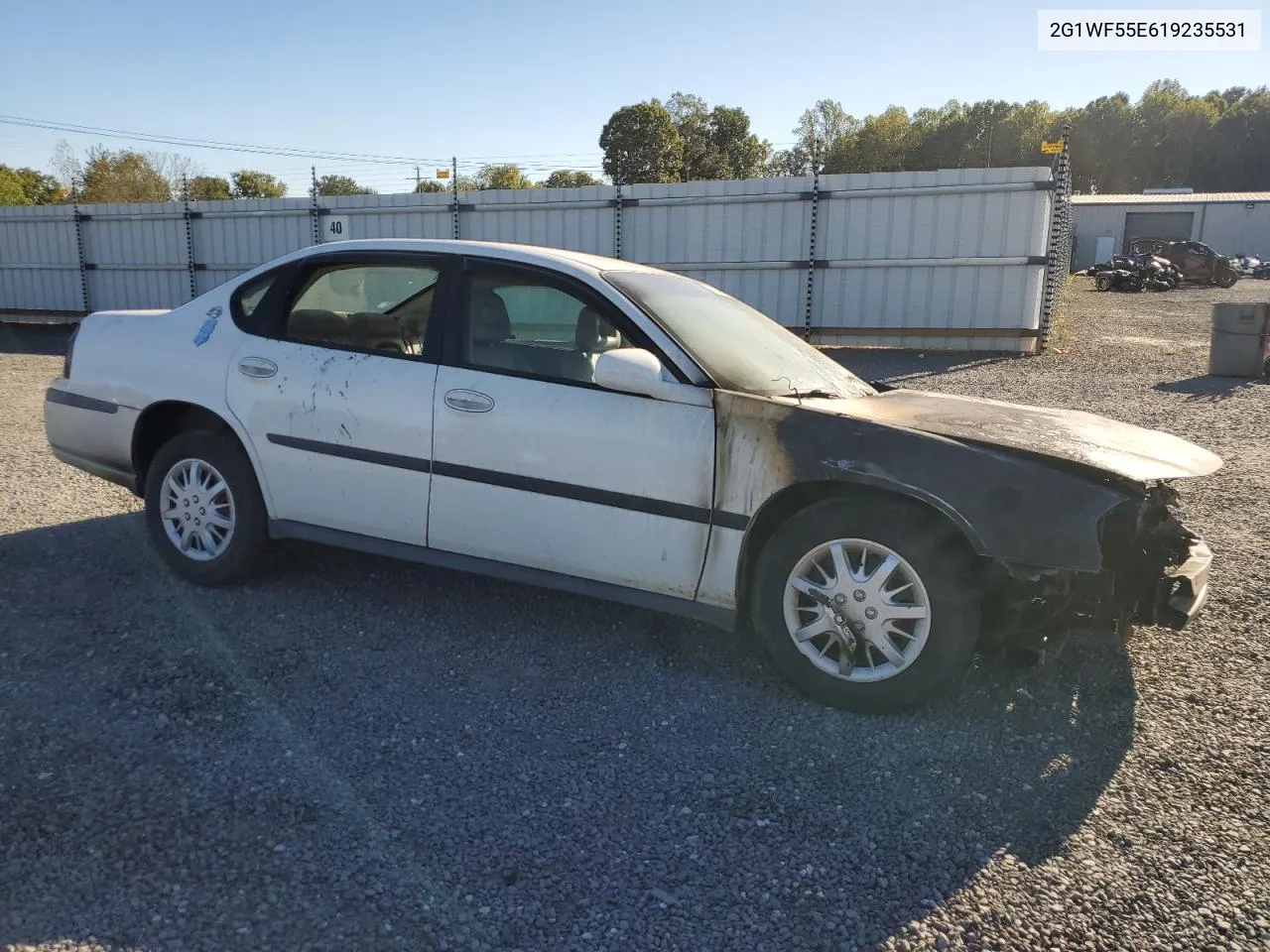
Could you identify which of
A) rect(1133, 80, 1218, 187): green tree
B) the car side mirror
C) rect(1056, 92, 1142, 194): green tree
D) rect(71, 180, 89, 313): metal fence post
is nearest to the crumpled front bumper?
the car side mirror

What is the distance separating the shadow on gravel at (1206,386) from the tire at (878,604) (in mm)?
8758

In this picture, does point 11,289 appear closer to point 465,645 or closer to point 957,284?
point 957,284

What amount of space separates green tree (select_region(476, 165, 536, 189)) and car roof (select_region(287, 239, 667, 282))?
62.7 metres

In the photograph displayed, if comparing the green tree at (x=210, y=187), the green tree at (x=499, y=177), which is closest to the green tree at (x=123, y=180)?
the green tree at (x=210, y=187)

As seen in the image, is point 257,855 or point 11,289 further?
point 11,289

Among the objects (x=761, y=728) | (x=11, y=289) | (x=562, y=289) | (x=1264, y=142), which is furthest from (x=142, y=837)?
(x=1264, y=142)

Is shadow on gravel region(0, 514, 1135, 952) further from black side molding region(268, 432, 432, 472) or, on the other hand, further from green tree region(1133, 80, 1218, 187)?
green tree region(1133, 80, 1218, 187)

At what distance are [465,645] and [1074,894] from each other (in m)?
2.42

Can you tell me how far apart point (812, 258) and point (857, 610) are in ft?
37.0

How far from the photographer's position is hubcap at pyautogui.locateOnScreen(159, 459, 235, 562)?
177 inches

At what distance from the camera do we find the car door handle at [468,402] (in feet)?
12.6

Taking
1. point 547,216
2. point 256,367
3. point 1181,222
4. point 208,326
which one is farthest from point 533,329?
point 1181,222

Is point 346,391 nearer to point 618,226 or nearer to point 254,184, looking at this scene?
point 618,226

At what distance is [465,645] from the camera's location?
158 inches
